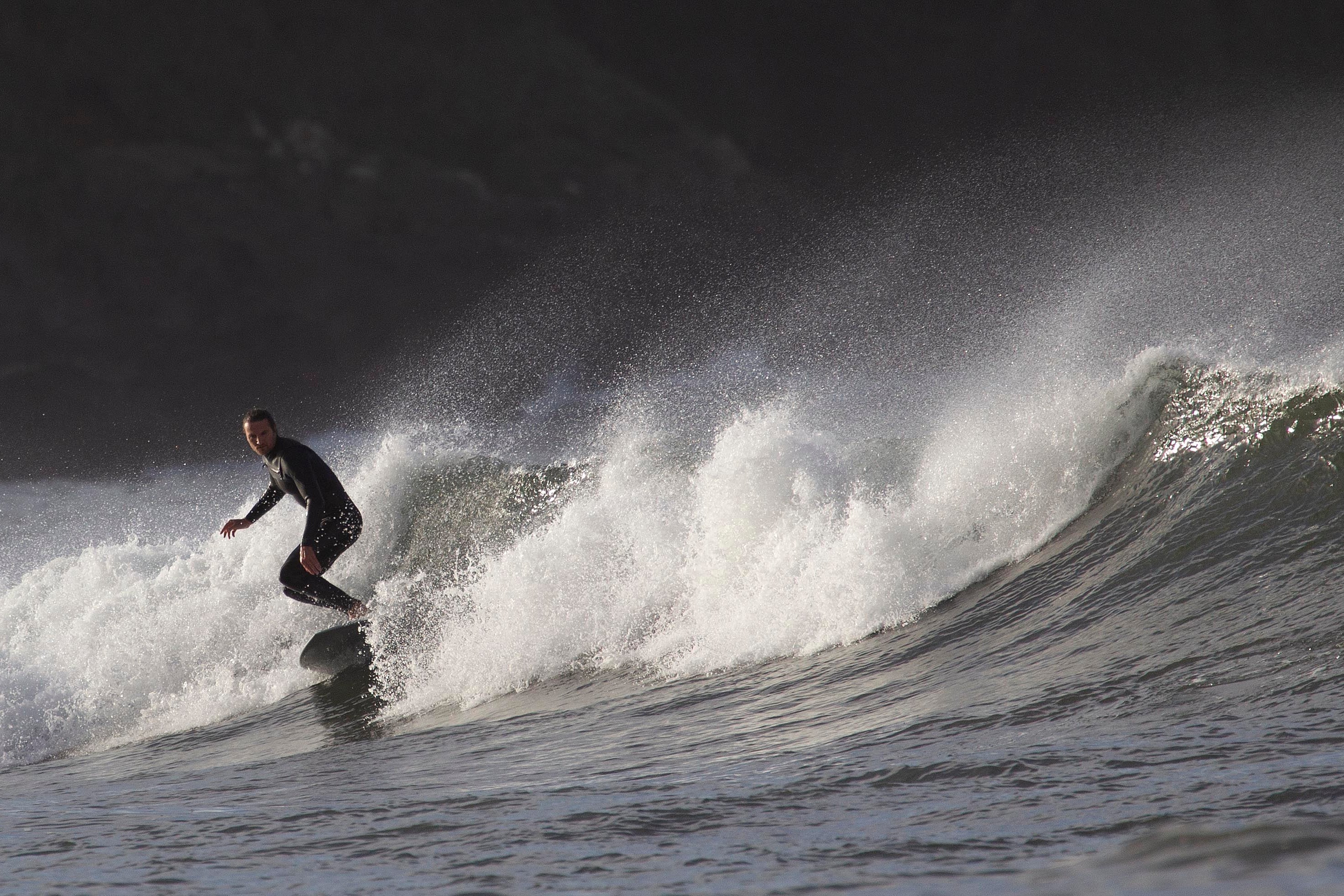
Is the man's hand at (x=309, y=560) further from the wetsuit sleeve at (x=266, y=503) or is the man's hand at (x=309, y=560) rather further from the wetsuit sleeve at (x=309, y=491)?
the wetsuit sleeve at (x=266, y=503)

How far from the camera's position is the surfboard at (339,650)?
7234 mm

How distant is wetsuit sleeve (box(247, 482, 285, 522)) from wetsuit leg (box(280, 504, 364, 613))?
0.41 meters

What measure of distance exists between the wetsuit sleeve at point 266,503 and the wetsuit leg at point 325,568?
0.41 m


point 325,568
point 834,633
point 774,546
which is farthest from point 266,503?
point 834,633

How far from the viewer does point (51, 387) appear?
39.1 meters

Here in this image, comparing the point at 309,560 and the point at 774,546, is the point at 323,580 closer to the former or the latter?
the point at 309,560

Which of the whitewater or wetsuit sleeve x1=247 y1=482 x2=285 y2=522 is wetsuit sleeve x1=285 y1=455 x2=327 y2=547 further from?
the whitewater

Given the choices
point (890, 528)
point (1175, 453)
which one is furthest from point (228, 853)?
point (1175, 453)

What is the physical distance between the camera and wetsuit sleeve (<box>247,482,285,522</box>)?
285 inches

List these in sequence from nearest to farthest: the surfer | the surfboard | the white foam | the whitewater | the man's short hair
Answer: the whitewater
the white foam
the man's short hair
the surfer
the surfboard

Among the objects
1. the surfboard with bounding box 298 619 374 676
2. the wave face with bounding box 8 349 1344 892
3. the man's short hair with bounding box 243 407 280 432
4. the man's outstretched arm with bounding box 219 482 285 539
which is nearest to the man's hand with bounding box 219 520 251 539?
the man's outstretched arm with bounding box 219 482 285 539

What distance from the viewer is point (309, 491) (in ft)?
22.1

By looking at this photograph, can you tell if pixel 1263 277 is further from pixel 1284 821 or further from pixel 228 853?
pixel 228 853

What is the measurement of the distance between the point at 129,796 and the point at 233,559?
5309 mm
